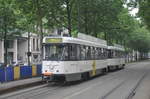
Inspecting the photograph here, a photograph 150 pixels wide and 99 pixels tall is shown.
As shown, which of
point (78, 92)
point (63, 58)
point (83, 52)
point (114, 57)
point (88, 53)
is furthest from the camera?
point (114, 57)

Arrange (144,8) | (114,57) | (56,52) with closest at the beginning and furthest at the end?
(56,52)
(144,8)
(114,57)

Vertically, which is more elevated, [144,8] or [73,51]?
[144,8]

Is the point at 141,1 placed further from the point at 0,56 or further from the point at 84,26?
the point at 0,56

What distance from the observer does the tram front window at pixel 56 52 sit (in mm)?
23703

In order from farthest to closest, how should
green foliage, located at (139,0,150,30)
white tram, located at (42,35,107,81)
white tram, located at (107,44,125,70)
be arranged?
white tram, located at (107,44,125,70)
green foliage, located at (139,0,150,30)
white tram, located at (42,35,107,81)

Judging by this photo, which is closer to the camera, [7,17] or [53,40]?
[53,40]

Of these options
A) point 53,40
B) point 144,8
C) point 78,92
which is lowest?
point 78,92

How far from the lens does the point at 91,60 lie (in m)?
29.8

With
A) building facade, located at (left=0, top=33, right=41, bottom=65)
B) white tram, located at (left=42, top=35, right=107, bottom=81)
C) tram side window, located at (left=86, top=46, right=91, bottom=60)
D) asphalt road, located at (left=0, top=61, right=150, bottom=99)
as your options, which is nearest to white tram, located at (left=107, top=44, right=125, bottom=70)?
tram side window, located at (left=86, top=46, right=91, bottom=60)

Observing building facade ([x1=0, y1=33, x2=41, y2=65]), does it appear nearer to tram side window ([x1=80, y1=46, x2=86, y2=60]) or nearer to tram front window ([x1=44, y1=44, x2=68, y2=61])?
tram side window ([x1=80, y1=46, x2=86, y2=60])

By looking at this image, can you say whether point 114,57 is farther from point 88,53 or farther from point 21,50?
point 21,50

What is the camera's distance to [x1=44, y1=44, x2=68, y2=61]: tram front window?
23.7m

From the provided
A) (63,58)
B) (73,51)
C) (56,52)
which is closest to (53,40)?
(56,52)

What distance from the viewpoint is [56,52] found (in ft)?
78.4
